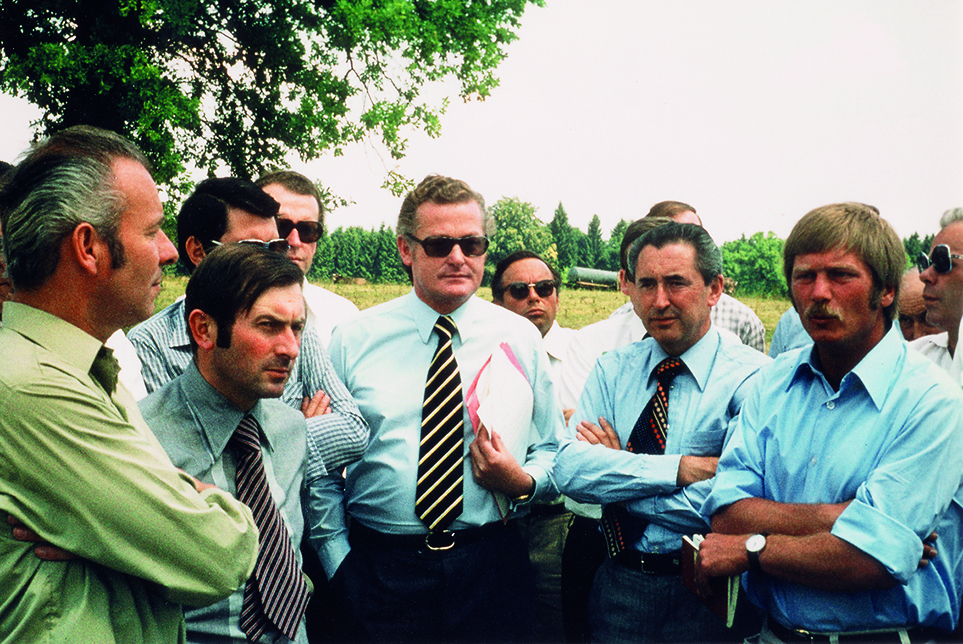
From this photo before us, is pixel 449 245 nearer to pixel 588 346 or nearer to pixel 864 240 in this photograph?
pixel 588 346

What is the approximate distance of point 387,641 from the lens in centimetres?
302

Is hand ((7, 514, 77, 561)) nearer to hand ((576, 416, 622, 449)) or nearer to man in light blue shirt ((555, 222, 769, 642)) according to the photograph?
man in light blue shirt ((555, 222, 769, 642))

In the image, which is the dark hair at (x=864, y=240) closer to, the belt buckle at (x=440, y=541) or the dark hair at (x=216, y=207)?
the belt buckle at (x=440, y=541)

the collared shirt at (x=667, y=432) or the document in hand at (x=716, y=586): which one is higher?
the collared shirt at (x=667, y=432)

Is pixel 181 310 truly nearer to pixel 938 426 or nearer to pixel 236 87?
pixel 938 426

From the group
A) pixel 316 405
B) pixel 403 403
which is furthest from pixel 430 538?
pixel 316 405

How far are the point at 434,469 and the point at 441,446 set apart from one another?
10 centimetres

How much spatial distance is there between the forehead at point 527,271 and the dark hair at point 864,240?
265cm

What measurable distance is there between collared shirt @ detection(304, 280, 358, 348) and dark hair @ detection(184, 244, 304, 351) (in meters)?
1.48

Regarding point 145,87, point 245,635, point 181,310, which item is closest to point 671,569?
point 245,635

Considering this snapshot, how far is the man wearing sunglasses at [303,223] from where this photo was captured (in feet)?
12.7

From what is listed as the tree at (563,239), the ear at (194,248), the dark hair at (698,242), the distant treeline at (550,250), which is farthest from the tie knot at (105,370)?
the tree at (563,239)

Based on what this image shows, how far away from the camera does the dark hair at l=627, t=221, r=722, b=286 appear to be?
3.14 m

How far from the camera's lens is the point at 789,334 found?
450 cm
